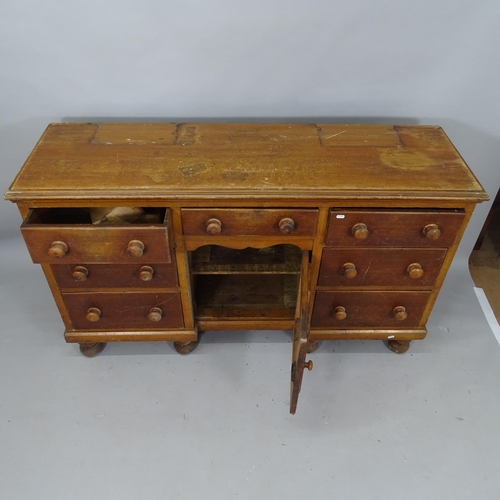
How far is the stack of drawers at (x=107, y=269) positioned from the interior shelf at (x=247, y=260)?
162 mm

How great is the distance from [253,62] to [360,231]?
75cm

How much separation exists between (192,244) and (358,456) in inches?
35.9

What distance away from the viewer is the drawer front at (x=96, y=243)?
140cm

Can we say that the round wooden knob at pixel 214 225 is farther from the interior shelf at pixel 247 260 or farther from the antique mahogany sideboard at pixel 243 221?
the interior shelf at pixel 247 260

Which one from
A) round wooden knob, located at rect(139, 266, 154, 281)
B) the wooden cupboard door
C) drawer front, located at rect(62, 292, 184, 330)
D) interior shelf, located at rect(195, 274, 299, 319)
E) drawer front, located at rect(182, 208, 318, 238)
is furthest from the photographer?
interior shelf, located at rect(195, 274, 299, 319)

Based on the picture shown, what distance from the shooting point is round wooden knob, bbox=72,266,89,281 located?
155 cm

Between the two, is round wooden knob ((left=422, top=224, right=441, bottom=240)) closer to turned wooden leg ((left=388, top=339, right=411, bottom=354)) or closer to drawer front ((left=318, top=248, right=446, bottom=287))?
drawer front ((left=318, top=248, right=446, bottom=287))

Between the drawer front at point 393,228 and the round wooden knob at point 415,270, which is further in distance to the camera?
the round wooden knob at point 415,270

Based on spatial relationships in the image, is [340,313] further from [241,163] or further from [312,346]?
[241,163]

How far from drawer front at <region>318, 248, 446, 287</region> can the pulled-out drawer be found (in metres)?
0.55

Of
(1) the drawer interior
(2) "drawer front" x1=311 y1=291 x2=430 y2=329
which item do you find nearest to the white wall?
(1) the drawer interior

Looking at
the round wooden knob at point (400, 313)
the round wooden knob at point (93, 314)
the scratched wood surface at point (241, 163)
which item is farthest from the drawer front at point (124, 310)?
the round wooden knob at point (400, 313)

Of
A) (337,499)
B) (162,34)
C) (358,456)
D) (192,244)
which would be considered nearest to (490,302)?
(358,456)

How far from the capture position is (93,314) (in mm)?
1690
